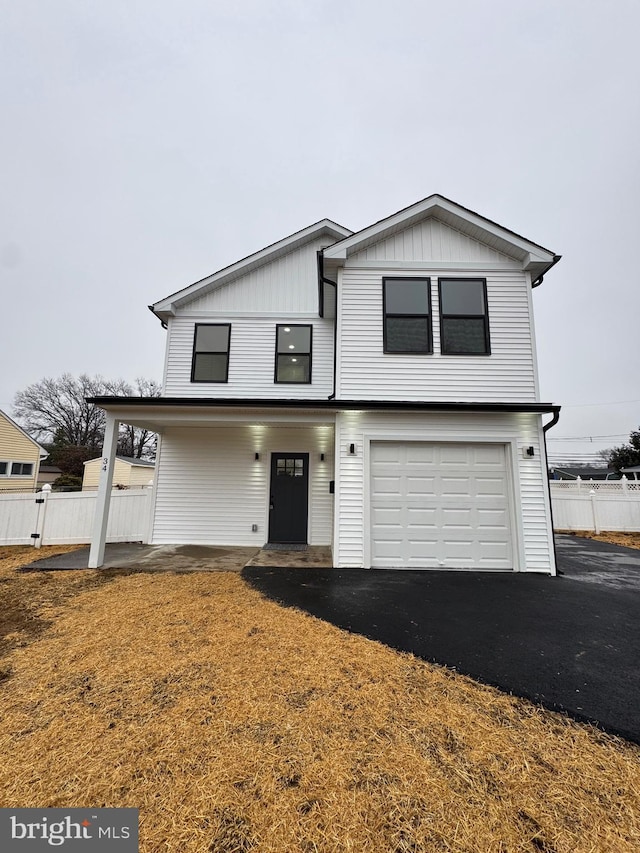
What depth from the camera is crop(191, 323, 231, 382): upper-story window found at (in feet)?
28.7

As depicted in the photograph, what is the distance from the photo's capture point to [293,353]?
28.9ft

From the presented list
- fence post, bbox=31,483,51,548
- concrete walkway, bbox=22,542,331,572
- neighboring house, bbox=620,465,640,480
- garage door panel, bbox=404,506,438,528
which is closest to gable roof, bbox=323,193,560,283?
garage door panel, bbox=404,506,438,528

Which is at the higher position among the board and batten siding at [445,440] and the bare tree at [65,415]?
the bare tree at [65,415]

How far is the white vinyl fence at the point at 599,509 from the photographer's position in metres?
10.3

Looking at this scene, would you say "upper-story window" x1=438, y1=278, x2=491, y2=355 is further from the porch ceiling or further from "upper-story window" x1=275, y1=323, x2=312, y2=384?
"upper-story window" x1=275, y1=323, x2=312, y2=384

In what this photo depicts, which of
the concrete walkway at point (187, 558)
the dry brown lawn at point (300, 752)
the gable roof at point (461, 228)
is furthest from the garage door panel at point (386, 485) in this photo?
the gable roof at point (461, 228)

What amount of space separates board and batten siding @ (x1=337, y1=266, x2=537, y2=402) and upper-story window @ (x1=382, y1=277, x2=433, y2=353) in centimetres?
13

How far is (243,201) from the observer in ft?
90.8

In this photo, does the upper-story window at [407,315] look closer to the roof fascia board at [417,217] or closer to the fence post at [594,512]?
the roof fascia board at [417,217]

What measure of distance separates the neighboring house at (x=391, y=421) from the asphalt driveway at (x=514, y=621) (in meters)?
0.88

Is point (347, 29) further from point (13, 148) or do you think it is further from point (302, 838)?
point (302, 838)

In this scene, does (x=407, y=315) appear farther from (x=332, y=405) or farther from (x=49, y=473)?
(x=49, y=473)

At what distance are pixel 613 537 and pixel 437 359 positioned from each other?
8.13m

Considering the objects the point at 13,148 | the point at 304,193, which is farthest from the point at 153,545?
the point at 304,193
